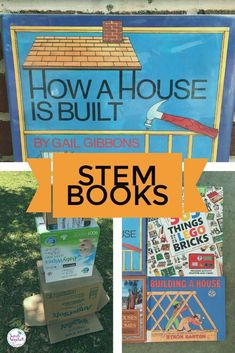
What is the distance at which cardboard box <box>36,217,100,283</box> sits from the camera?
125 centimetres

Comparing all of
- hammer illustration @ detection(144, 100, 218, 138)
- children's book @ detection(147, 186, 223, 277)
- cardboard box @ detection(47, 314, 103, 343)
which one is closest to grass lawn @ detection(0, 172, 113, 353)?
cardboard box @ detection(47, 314, 103, 343)

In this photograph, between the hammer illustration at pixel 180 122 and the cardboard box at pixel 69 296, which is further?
the cardboard box at pixel 69 296

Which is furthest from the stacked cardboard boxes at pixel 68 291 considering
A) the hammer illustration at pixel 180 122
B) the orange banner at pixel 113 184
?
the hammer illustration at pixel 180 122

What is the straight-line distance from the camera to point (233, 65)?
1135mm

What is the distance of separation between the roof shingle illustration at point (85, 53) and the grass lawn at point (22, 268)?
35 centimetres

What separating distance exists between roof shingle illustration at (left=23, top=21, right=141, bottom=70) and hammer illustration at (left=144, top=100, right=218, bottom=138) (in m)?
0.13

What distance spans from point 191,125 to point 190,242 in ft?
1.28

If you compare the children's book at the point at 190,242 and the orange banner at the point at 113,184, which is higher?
the orange banner at the point at 113,184

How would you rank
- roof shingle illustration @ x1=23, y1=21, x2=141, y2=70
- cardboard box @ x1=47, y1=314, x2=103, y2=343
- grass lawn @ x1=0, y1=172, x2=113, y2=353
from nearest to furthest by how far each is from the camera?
1. roof shingle illustration @ x1=23, y1=21, x2=141, y2=70
2. grass lawn @ x1=0, y1=172, x2=113, y2=353
3. cardboard box @ x1=47, y1=314, x2=103, y2=343

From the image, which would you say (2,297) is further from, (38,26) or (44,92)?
(38,26)

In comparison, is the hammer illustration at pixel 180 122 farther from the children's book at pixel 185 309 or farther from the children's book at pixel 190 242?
the children's book at pixel 185 309

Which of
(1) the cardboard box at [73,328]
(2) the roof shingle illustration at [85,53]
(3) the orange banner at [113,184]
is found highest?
(2) the roof shingle illustration at [85,53]

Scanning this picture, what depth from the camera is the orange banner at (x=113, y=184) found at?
115 cm

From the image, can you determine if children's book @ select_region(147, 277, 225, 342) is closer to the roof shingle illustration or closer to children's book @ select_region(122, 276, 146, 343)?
children's book @ select_region(122, 276, 146, 343)
